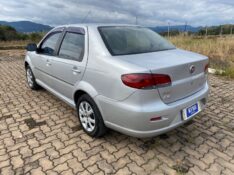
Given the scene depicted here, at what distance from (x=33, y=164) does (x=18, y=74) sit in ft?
17.7

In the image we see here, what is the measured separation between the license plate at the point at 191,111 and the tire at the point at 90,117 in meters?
1.09

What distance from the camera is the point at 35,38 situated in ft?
64.8

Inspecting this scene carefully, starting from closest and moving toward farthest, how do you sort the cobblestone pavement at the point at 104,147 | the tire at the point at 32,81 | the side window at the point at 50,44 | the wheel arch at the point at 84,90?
the cobblestone pavement at the point at 104,147, the wheel arch at the point at 84,90, the side window at the point at 50,44, the tire at the point at 32,81

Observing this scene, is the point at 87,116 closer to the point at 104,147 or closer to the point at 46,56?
the point at 104,147

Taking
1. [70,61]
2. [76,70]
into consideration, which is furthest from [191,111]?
[70,61]

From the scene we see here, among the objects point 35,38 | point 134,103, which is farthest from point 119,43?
point 35,38

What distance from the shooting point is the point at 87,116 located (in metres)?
3.23

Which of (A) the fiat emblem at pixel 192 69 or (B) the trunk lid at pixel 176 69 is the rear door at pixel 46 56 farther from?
(A) the fiat emblem at pixel 192 69

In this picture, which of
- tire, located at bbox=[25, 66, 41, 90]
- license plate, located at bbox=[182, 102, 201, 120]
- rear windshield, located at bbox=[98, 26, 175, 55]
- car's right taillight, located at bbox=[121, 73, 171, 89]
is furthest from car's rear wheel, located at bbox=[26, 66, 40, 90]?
license plate, located at bbox=[182, 102, 201, 120]

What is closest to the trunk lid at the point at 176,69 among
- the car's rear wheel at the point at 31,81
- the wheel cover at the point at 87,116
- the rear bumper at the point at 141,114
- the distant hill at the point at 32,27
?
the rear bumper at the point at 141,114

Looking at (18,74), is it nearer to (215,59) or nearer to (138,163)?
(138,163)

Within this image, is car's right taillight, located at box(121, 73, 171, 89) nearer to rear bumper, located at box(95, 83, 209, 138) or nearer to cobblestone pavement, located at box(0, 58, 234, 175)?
rear bumper, located at box(95, 83, 209, 138)

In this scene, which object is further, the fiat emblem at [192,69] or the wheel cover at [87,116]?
the wheel cover at [87,116]

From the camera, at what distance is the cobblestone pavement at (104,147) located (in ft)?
8.59
